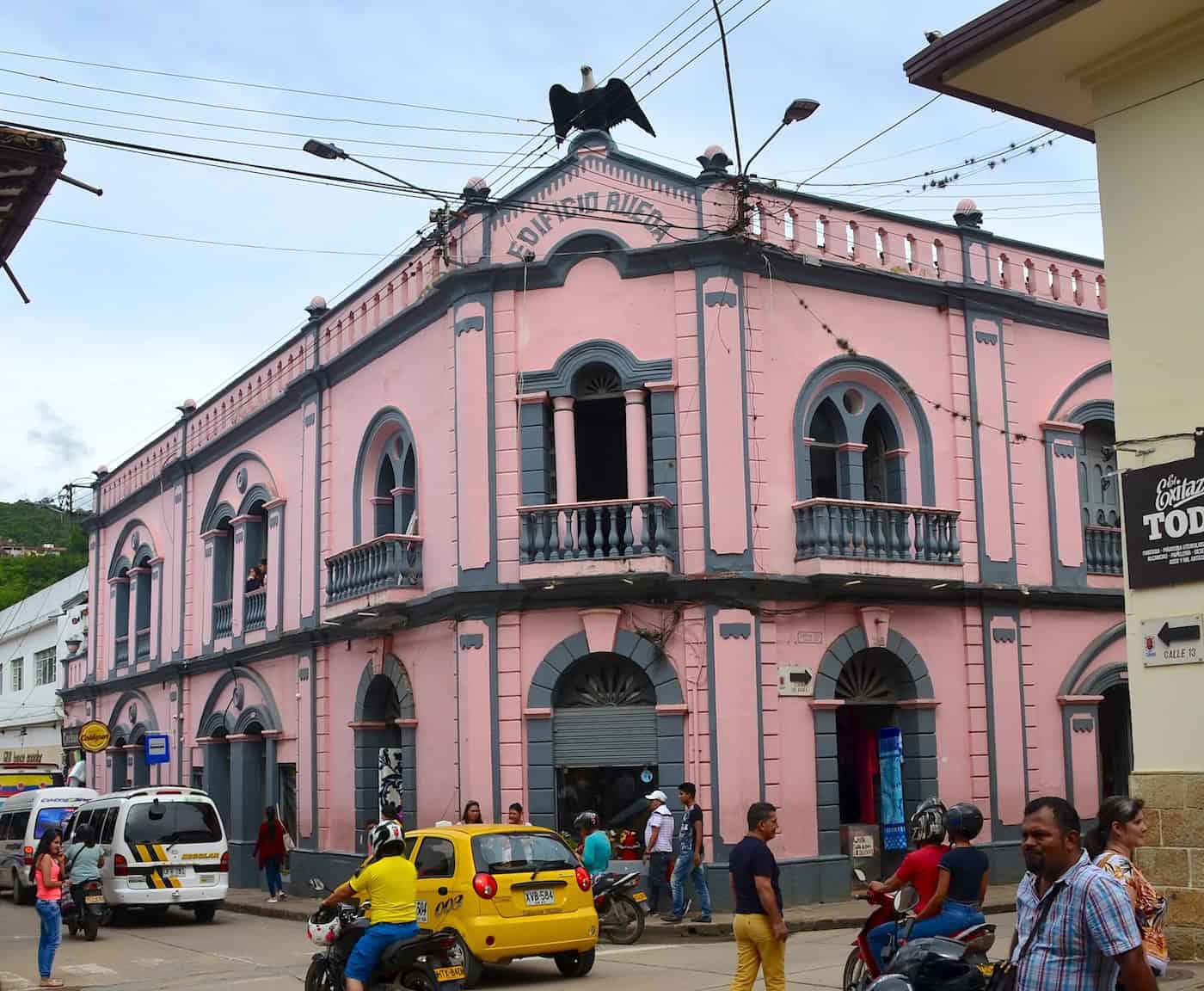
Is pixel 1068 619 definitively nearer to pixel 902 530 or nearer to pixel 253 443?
pixel 902 530

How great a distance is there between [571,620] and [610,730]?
1.58 meters

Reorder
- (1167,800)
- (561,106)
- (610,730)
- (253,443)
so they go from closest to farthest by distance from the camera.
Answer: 1. (1167,800)
2. (610,730)
3. (561,106)
4. (253,443)

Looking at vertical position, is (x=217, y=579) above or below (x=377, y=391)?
below

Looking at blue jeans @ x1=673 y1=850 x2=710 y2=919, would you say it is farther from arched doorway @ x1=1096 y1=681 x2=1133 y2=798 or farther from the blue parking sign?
the blue parking sign

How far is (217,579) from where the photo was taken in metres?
31.5

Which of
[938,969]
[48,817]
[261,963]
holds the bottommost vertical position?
[261,963]

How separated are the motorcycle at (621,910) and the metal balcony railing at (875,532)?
217 inches

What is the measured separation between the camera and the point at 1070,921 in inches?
211

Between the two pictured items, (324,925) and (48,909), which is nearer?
(324,925)

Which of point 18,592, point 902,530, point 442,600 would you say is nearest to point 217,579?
point 442,600

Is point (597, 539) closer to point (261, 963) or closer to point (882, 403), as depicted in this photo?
point (882, 403)

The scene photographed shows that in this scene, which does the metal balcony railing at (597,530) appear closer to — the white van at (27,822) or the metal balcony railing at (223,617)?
the white van at (27,822)

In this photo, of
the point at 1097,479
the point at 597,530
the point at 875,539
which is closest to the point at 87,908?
the point at 597,530

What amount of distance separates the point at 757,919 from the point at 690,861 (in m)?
8.41
